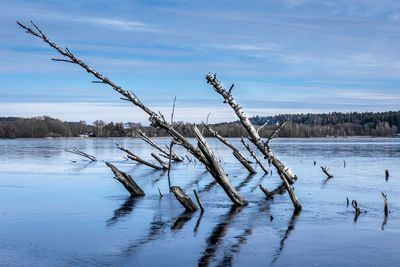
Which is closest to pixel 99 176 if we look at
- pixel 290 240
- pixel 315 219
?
pixel 315 219

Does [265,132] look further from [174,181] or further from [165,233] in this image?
[165,233]

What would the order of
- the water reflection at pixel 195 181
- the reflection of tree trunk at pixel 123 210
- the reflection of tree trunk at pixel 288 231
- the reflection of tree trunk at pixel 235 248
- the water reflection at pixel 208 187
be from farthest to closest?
the water reflection at pixel 195 181
the water reflection at pixel 208 187
the reflection of tree trunk at pixel 123 210
the reflection of tree trunk at pixel 288 231
the reflection of tree trunk at pixel 235 248

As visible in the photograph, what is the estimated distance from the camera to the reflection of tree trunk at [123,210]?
1827 centimetres

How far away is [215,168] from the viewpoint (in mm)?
20266

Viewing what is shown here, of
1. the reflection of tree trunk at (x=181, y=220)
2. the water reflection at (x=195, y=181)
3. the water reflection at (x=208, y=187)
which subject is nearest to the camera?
the reflection of tree trunk at (x=181, y=220)

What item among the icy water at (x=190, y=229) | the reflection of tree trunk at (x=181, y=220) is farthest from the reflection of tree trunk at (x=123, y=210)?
the reflection of tree trunk at (x=181, y=220)

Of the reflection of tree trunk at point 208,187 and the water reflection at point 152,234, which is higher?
the reflection of tree trunk at point 208,187

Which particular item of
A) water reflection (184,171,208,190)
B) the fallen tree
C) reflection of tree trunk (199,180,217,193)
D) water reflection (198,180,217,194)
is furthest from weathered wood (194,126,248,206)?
water reflection (184,171,208,190)

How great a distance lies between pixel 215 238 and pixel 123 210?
5964 millimetres

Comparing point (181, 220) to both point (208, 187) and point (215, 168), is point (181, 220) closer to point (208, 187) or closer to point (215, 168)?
point (215, 168)

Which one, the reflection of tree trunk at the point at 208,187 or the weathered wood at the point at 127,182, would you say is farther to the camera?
the reflection of tree trunk at the point at 208,187

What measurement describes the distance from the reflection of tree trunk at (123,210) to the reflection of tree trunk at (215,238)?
349cm

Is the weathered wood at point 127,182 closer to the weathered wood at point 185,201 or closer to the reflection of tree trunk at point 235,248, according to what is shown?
the weathered wood at point 185,201

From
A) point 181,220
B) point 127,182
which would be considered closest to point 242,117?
point 181,220
